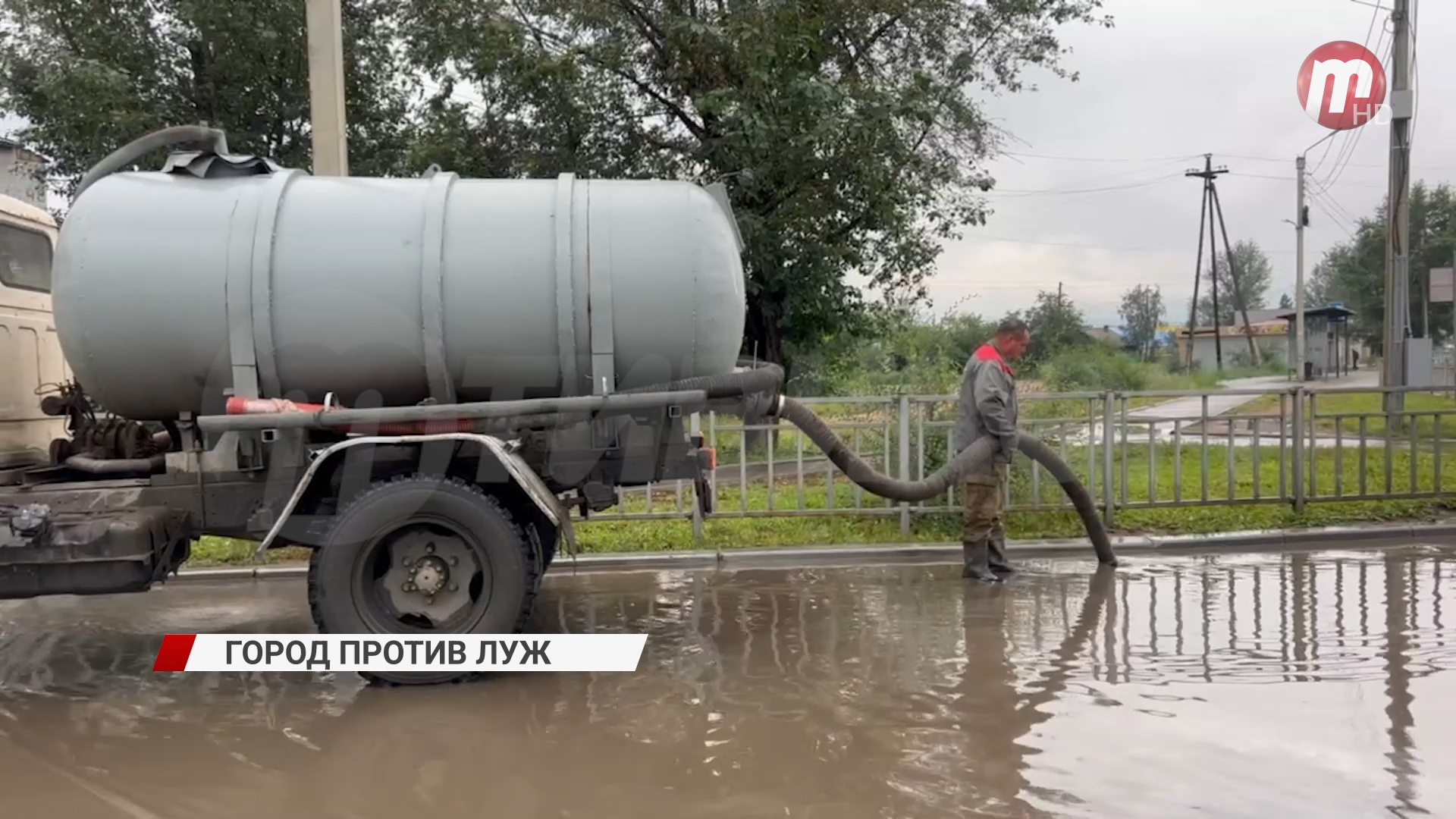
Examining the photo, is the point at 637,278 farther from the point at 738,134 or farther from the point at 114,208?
the point at 738,134

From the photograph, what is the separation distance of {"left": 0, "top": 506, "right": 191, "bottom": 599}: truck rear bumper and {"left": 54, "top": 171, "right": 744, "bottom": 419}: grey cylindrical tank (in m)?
0.60

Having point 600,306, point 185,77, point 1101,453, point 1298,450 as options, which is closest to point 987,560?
point 1101,453

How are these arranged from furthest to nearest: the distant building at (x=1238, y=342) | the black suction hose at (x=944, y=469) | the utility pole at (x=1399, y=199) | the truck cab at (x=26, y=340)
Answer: the distant building at (x=1238, y=342) < the utility pole at (x=1399, y=199) < the black suction hose at (x=944, y=469) < the truck cab at (x=26, y=340)

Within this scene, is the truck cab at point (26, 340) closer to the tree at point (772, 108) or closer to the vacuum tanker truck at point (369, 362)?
the vacuum tanker truck at point (369, 362)

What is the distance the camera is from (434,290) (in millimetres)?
4996

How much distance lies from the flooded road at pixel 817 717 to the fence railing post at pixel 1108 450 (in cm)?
182

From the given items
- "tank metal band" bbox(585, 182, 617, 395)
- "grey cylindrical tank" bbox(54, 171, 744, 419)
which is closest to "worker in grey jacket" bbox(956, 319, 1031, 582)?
"grey cylindrical tank" bbox(54, 171, 744, 419)

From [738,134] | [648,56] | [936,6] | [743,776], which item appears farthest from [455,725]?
[936,6]

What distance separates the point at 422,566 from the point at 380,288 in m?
1.34

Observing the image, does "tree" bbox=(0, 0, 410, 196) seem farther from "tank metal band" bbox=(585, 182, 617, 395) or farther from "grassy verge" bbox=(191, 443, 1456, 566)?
"tank metal band" bbox=(585, 182, 617, 395)

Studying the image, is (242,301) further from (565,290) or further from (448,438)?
(565,290)

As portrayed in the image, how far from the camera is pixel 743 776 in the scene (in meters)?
3.88

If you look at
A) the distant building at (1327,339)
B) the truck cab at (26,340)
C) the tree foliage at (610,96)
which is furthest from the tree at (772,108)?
the distant building at (1327,339)

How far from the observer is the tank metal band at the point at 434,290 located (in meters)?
5.00
